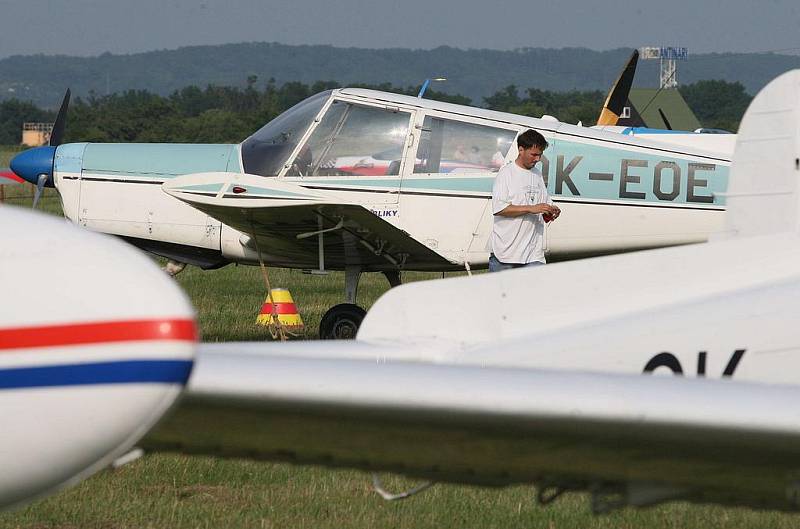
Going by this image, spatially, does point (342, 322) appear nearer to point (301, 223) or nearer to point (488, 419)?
point (301, 223)

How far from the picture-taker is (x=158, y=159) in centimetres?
1008

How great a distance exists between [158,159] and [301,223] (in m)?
1.78

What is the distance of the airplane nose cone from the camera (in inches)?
418

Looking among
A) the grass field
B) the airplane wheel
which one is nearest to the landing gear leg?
the airplane wheel

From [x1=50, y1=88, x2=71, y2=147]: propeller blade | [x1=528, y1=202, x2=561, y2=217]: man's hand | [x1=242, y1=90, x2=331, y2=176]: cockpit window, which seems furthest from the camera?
[x1=50, y1=88, x2=71, y2=147]: propeller blade

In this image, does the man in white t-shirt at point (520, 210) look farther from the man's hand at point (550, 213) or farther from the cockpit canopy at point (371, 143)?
the cockpit canopy at point (371, 143)

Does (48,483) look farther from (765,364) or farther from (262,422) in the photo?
(765,364)

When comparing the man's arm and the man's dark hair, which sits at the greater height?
the man's dark hair

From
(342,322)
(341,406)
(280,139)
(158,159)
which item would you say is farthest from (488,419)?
(158,159)

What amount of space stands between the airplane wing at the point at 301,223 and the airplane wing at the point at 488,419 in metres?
6.53

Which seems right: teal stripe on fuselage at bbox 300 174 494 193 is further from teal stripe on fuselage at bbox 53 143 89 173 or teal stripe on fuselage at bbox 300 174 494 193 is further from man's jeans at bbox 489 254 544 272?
teal stripe on fuselage at bbox 53 143 89 173

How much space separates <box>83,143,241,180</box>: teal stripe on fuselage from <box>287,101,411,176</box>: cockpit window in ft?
2.39

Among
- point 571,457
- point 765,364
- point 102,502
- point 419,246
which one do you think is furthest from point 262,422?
point 419,246

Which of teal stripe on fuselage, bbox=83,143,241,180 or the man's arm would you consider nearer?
the man's arm
